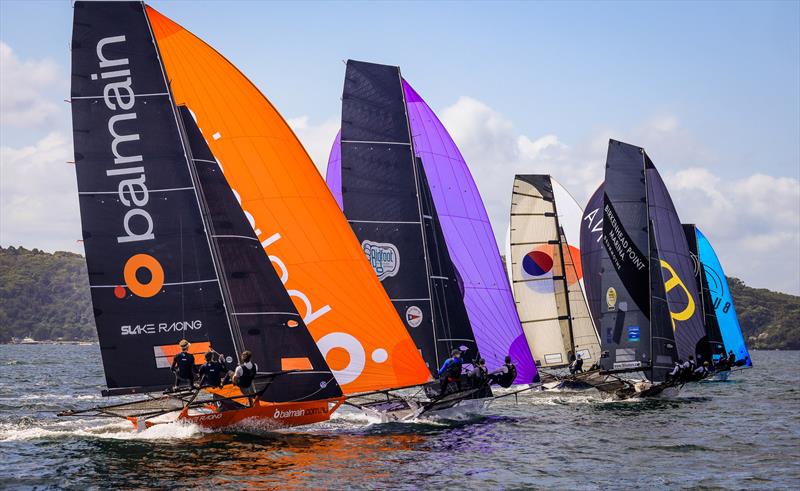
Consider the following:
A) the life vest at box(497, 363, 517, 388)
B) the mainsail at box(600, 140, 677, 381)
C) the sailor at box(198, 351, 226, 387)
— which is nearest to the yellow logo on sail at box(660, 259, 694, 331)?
the mainsail at box(600, 140, 677, 381)

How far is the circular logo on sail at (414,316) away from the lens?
24703 mm

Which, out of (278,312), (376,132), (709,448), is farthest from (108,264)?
(709,448)

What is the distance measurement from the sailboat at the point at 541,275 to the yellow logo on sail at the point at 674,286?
3.67m

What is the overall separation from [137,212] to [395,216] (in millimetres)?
7684

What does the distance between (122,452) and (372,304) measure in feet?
20.8

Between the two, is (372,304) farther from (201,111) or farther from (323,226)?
(201,111)

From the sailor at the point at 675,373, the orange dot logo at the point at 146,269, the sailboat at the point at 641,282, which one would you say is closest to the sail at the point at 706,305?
the sailboat at the point at 641,282

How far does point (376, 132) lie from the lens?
993 inches

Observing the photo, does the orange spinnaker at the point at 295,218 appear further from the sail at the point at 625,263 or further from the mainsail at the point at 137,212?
the sail at the point at 625,263

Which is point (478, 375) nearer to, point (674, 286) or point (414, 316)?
point (414, 316)

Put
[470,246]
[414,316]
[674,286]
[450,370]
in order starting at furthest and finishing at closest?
[674,286] < [470,246] < [414,316] < [450,370]

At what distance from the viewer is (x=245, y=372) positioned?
19016 mm

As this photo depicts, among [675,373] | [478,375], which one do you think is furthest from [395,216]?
[675,373]

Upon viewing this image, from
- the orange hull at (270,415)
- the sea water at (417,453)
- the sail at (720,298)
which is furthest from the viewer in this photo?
the sail at (720,298)
